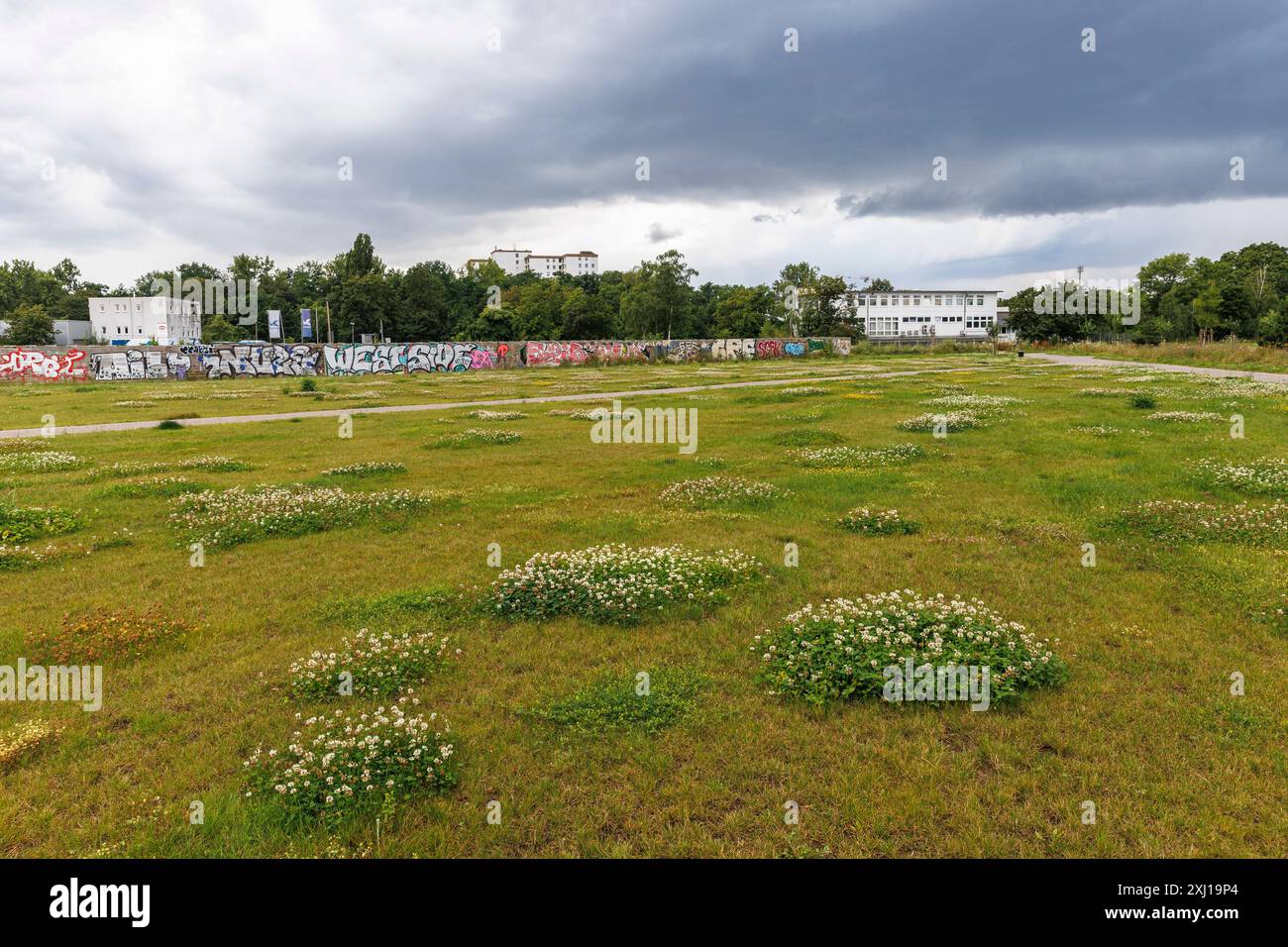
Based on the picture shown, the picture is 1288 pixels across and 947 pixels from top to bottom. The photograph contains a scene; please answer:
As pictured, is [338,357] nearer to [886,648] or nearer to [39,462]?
[39,462]

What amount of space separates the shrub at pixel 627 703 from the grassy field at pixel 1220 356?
57474mm

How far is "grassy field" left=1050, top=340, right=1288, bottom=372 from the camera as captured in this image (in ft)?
163

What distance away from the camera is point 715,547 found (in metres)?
11.6

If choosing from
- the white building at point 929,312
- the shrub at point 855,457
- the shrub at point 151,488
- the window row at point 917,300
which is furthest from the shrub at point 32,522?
the window row at point 917,300

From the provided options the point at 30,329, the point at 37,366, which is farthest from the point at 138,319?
the point at 37,366

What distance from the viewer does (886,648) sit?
7.41 metres

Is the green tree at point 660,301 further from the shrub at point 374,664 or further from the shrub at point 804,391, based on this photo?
the shrub at point 374,664

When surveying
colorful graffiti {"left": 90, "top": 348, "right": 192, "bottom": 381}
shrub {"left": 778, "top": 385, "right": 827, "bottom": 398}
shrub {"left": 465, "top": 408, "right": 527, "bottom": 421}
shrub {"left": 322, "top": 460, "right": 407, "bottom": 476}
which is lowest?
shrub {"left": 322, "top": 460, "right": 407, "bottom": 476}

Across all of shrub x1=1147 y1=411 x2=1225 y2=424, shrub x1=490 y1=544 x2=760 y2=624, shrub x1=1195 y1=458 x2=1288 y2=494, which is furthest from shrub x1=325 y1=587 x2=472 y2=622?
shrub x1=1147 y1=411 x2=1225 y2=424

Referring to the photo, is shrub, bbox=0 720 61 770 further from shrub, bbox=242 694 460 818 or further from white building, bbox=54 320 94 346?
white building, bbox=54 320 94 346

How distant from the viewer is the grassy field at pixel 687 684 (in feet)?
16.7

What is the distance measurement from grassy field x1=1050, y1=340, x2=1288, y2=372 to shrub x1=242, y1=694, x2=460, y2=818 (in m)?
59.8

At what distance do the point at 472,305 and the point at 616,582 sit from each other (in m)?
164
